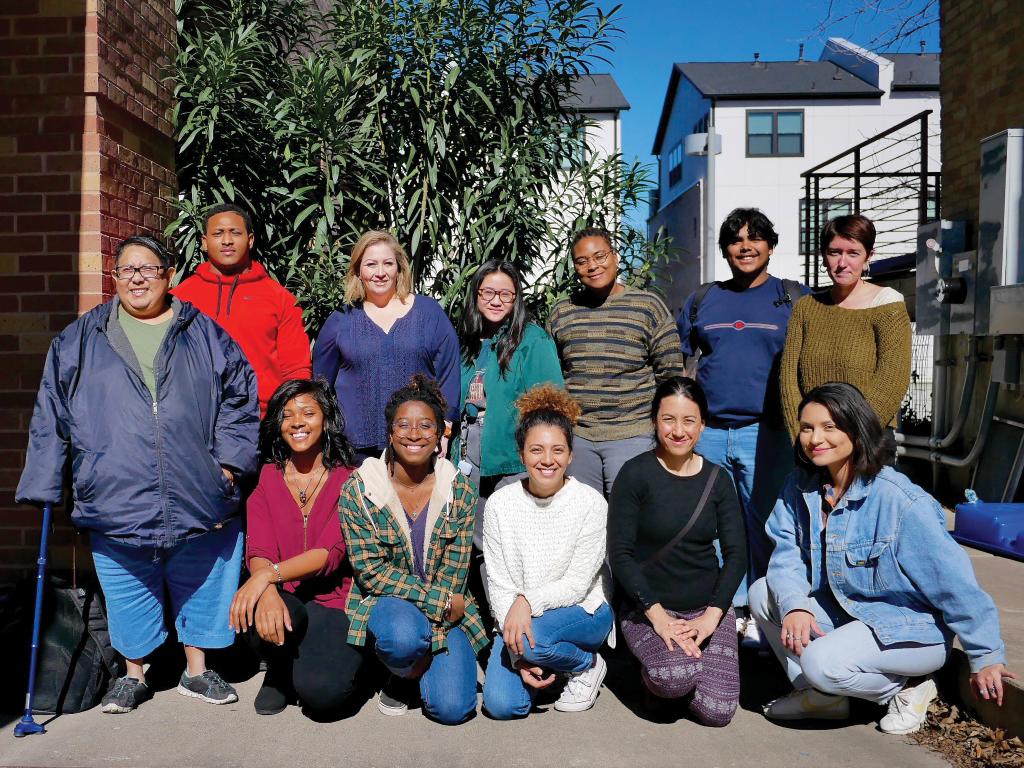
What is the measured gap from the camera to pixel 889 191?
14.9m

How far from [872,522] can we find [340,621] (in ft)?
7.36

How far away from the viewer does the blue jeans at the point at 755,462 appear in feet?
13.9

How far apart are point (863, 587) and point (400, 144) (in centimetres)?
366

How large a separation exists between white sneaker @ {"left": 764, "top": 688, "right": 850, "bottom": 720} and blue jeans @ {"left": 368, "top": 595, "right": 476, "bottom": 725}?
125 cm

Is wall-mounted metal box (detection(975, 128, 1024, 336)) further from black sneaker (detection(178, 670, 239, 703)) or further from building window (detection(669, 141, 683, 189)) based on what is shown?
building window (detection(669, 141, 683, 189))

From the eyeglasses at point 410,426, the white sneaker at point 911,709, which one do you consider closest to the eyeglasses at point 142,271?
the eyeglasses at point 410,426

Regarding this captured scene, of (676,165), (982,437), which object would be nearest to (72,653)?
(982,437)

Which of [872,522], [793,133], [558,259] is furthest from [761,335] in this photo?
[793,133]

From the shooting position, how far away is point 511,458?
169 inches

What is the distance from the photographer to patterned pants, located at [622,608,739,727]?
3.46 m

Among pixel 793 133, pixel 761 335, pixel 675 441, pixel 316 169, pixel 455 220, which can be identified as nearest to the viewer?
pixel 675 441

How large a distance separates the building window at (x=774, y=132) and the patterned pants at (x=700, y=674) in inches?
978

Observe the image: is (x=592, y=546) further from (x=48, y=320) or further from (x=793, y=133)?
(x=793, y=133)

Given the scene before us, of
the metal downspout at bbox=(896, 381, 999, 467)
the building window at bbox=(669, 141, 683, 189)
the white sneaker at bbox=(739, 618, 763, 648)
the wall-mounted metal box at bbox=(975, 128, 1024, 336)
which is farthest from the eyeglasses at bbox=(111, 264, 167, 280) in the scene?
the building window at bbox=(669, 141, 683, 189)
